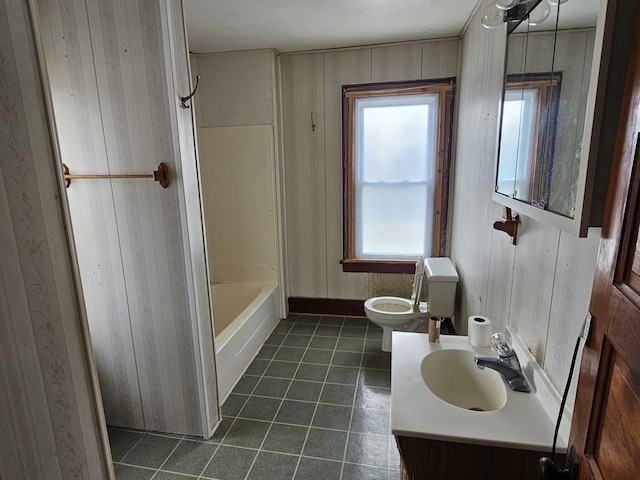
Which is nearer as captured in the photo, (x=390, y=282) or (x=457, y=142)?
(x=457, y=142)

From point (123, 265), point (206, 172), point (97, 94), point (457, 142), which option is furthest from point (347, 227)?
point (97, 94)

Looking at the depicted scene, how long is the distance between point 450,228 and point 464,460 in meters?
2.42

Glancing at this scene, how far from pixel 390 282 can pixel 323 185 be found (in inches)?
45.5

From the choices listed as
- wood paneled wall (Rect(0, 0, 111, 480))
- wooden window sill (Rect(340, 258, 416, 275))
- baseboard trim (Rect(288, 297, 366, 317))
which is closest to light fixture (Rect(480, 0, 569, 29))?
wood paneled wall (Rect(0, 0, 111, 480))

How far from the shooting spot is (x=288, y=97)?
129 inches

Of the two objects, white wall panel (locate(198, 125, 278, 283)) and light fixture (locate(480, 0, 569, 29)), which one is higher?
light fixture (locate(480, 0, 569, 29))

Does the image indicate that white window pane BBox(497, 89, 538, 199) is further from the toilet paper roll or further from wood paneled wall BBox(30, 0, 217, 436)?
wood paneled wall BBox(30, 0, 217, 436)

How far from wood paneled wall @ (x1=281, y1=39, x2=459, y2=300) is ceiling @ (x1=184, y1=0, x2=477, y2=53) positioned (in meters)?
0.14

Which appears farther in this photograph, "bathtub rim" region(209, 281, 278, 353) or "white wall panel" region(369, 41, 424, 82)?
"white wall panel" region(369, 41, 424, 82)

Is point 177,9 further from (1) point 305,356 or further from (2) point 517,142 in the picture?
(1) point 305,356

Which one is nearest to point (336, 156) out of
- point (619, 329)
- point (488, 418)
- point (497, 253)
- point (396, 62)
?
point (396, 62)

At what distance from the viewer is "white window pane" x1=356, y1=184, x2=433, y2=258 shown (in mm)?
3264

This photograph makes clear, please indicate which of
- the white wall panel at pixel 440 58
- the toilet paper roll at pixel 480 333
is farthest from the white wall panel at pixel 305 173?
the toilet paper roll at pixel 480 333

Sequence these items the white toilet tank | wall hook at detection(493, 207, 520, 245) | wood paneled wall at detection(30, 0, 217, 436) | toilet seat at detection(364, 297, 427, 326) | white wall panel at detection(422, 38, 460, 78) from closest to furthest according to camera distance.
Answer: wall hook at detection(493, 207, 520, 245) < wood paneled wall at detection(30, 0, 217, 436) < the white toilet tank < toilet seat at detection(364, 297, 427, 326) < white wall panel at detection(422, 38, 460, 78)
